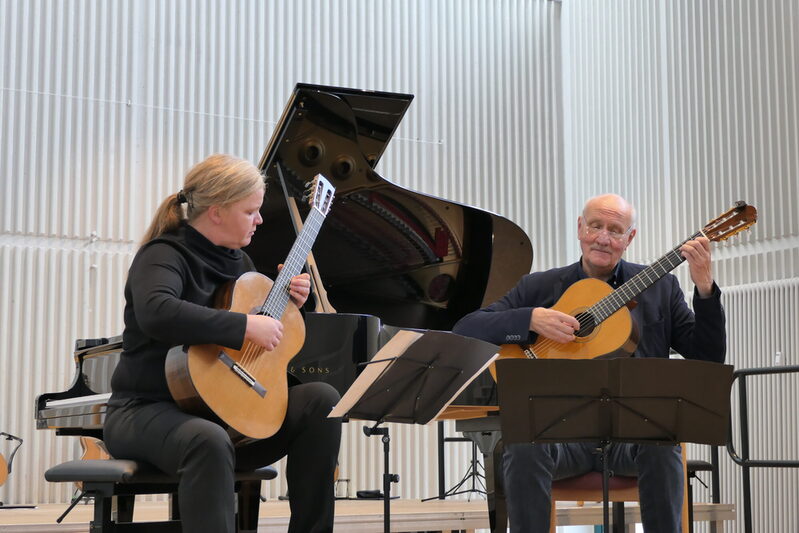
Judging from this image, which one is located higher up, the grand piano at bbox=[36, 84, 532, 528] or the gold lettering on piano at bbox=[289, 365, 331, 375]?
the grand piano at bbox=[36, 84, 532, 528]

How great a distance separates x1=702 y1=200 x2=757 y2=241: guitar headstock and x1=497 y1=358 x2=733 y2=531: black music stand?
736mm

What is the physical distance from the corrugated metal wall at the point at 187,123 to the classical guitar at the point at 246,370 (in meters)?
4.55

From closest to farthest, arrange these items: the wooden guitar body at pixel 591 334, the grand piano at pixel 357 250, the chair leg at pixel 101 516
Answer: the chair leg at pixel 101 516, the wooden guitar body at pixel 591 334, the grand piano at pixel 357 250

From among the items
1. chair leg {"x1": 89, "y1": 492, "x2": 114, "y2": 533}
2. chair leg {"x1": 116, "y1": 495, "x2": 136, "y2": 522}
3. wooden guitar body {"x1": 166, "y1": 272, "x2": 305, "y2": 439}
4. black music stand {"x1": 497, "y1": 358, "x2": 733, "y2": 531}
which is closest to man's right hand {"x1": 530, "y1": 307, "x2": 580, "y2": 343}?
black music stand {"x1": 497, "y1": 358, "x2": 733, "y2": 531}

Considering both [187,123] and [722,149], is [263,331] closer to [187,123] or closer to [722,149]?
[187,123]

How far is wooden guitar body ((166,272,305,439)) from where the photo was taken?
264 cm

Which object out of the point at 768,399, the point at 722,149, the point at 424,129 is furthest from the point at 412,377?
the point at 424,129

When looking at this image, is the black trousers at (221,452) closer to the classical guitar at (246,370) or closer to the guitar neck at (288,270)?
the classical guitar at (246,370)

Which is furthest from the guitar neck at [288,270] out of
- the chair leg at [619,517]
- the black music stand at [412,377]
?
Result: the chair leg at [619,517]

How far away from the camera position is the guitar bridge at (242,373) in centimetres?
273

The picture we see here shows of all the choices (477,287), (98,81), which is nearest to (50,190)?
(98,81)

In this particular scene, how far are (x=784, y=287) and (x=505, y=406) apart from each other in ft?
14.7

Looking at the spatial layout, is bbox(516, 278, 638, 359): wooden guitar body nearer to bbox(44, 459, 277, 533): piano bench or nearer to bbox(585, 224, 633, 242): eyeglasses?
bbox(585, 224, 633, 242): eyeglasses

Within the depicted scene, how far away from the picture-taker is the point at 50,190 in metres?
7.13
